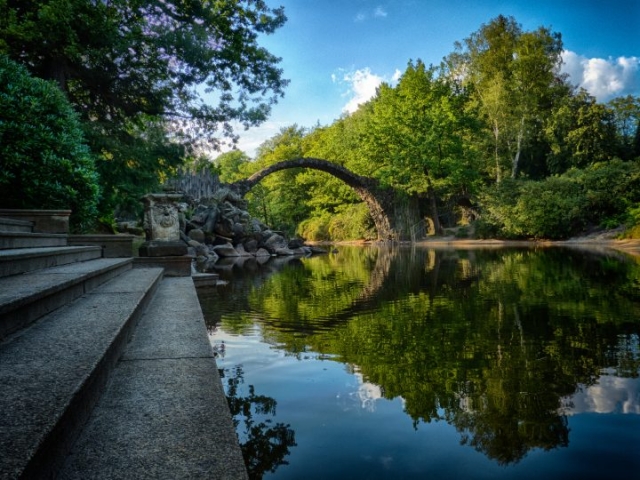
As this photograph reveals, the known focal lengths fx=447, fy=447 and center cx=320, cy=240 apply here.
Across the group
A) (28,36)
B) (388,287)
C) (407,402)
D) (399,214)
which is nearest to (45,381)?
(407,402)

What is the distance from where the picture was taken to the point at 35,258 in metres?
4.07

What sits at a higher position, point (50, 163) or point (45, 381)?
point (50, 163)

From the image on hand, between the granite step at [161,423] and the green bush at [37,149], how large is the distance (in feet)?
17.9

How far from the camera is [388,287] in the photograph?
891 centimetres

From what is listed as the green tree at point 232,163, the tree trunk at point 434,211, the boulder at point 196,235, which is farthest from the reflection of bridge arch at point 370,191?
the green tree at point 232,163

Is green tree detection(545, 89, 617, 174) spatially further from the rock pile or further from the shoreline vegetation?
the rock pile

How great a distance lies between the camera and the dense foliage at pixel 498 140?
1069 inches

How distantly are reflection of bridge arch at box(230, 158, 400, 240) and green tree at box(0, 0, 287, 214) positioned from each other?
18067mm

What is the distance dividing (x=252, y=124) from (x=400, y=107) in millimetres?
21952

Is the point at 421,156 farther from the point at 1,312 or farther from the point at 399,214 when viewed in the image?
the point at 1,312

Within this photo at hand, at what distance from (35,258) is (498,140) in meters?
33.8

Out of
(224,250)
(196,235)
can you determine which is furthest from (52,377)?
(224,250)

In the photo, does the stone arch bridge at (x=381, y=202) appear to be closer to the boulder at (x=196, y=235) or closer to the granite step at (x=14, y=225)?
the boulder at (x=196, y=235)

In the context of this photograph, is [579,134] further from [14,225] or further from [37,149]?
[14,225]
